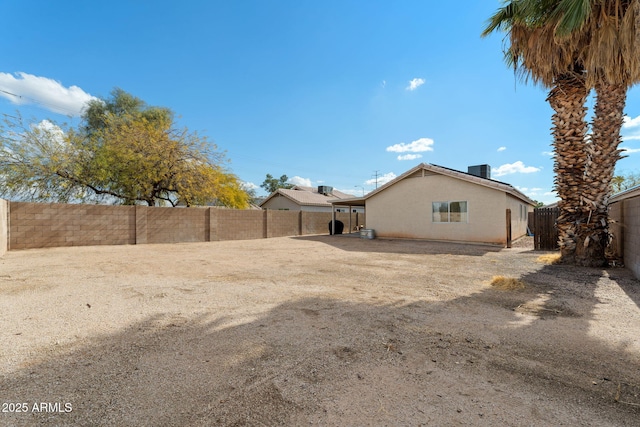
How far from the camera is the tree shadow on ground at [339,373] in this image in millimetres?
1931

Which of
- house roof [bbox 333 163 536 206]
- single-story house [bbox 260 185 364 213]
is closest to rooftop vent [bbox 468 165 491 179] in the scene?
house roof [bbox 333 163 536 206]

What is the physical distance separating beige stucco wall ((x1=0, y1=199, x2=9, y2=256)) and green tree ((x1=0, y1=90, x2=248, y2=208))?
5005 millimetres

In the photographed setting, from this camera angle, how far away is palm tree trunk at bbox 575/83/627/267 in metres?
7.43

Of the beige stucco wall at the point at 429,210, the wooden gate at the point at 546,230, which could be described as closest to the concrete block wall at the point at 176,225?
the beige stucco wall at the point at 429,210

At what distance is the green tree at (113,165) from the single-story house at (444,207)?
400 inches

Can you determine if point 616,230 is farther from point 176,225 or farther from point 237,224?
point 176,225

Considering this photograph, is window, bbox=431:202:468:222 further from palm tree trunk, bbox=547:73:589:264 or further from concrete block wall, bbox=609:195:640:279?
palm tree trunk, bbox=547:73:589:264

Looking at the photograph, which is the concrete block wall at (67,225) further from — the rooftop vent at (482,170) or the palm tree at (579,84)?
the rooftop vent at (482,170)

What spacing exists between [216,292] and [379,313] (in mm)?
2844

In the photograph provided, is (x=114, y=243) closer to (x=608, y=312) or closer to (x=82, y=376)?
(x=82, y=376)

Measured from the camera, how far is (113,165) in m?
15.1

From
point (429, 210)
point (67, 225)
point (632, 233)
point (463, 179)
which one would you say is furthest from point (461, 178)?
point (67, 225)

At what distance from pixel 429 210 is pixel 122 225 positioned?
14.9 meters

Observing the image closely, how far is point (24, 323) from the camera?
139 inches
